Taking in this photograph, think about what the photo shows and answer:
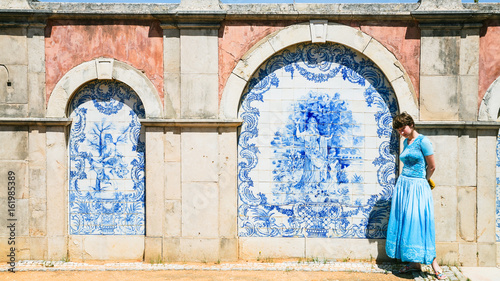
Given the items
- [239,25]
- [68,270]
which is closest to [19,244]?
[68,270]

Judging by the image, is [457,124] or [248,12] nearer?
[457,124]

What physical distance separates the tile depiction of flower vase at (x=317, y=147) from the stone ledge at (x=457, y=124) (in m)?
0.47

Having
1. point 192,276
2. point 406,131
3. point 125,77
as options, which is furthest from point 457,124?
point 125,77

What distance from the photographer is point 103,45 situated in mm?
8234

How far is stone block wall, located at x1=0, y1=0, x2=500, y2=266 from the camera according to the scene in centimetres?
802

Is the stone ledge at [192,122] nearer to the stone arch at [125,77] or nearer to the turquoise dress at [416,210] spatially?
the stone arch at [125,77]

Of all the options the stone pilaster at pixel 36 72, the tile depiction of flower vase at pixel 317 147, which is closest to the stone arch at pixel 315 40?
the tile depiction of flower vase at pixel 317 147

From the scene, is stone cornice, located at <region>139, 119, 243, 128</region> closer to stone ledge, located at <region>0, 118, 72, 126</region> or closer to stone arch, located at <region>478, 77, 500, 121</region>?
stone ledge, located at <region>0, 118, 72, 126</region>

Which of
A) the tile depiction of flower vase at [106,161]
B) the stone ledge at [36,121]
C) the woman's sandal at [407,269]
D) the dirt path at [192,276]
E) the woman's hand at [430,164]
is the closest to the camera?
the woman's hand at [430,164]

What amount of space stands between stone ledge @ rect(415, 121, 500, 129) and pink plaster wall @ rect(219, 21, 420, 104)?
464mm

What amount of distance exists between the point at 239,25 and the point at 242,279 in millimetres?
3507

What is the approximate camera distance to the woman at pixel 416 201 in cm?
748

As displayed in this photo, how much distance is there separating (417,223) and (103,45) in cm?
497

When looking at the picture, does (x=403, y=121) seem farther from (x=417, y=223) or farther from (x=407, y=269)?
(x=407, y=269)
